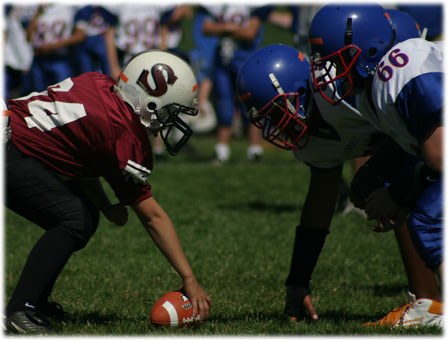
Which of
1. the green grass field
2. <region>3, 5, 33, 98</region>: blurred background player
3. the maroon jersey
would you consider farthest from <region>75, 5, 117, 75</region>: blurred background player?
the maroon jersey

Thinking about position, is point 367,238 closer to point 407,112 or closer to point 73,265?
point 73,265

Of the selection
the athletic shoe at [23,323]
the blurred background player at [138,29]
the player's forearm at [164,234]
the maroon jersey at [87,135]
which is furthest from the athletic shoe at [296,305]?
the blurred background player at [138,29]

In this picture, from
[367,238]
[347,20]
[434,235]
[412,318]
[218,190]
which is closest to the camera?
[434,235]

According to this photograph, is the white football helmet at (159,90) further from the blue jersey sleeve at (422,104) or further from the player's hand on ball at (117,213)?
the blue jersey sleeve at (422,104)

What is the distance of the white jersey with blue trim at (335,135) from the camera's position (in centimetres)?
315

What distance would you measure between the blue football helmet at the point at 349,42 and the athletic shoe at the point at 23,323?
151 cm

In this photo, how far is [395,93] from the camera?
254 centimetres

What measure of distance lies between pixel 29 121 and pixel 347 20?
1.40 m

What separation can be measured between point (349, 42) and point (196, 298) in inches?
48.3

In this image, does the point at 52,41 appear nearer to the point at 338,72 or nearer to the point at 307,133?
the point at 307,133

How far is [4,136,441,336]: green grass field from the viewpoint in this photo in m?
3.32

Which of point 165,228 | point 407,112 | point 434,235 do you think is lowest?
point 165,228

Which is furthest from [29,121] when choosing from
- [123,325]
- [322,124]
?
[322,124]

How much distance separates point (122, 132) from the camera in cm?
309
